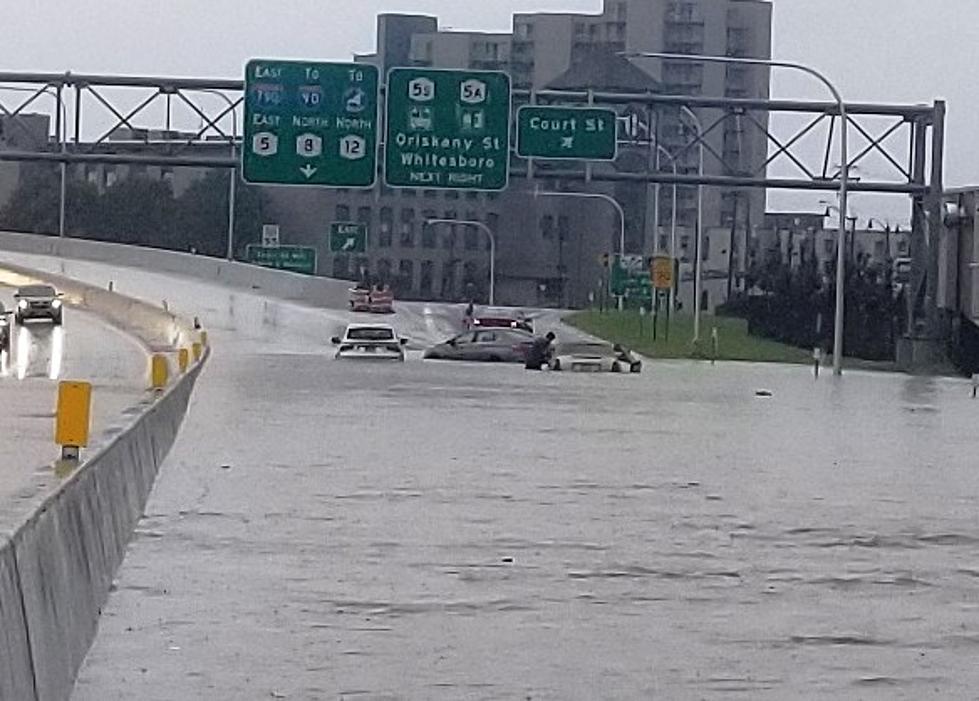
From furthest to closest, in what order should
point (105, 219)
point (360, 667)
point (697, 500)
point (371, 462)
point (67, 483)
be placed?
point (105, 219), point (371, 462), point (697, 500), point (67, 483), point (360, 667)

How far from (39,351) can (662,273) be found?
29.6 meters

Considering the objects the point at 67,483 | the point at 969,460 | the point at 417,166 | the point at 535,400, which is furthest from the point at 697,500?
the point at 417,166

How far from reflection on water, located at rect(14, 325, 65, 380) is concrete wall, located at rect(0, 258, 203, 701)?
2828 cm

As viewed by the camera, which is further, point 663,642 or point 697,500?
point 697,500

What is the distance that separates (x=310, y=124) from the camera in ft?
180

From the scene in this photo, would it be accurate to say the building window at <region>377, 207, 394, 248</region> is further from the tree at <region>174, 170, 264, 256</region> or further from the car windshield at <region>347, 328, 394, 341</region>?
the car windshield at <region>347, 328, 394, 341</region>

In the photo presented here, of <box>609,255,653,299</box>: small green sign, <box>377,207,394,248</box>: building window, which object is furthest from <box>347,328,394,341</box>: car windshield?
A: <box>377,207,394,248</box>: building window

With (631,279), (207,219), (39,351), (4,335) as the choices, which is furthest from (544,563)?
(207,219)

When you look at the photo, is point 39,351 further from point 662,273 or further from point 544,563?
point 544,563

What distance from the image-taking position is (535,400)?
132ft

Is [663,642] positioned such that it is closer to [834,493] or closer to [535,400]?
[834,493]

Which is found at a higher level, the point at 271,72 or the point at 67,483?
the point at 271,72

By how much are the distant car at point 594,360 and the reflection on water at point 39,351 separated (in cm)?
1284

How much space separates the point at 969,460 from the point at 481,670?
17.5 metres
